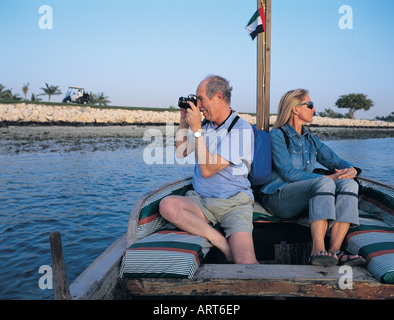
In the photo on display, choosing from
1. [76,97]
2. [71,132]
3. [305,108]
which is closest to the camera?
[305,108]

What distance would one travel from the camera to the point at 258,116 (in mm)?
4176

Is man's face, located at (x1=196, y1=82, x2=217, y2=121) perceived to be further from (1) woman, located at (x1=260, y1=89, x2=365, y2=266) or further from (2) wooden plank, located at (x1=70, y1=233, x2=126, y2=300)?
(2) wooden plank, located at (x1=70, y1=233, x2=126, y2=300)

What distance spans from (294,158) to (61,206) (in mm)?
5009

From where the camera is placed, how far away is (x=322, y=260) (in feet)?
6.66

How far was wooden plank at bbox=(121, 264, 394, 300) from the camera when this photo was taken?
1873 millimetres

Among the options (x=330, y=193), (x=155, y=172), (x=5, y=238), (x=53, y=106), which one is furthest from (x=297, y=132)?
(x=53, y=106)

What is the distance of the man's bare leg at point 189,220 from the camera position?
241cm

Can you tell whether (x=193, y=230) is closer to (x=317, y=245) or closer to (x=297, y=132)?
(x=317, y=245)

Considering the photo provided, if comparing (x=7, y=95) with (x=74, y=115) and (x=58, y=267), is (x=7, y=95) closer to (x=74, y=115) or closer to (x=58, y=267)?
(x=74, y=115)

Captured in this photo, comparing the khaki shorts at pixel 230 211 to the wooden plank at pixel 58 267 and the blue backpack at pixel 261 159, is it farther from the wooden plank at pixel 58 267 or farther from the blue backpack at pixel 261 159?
the wooden plank at pixel 58 267

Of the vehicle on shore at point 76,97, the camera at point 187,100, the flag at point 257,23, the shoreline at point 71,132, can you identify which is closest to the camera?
the camera at point 187,100

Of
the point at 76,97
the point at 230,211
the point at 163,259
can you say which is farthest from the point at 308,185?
the point at 76,97

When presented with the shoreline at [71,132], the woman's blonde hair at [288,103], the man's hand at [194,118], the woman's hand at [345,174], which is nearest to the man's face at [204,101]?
the man's hand at [194,118]

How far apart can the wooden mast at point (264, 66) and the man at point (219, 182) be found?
1.45 m
